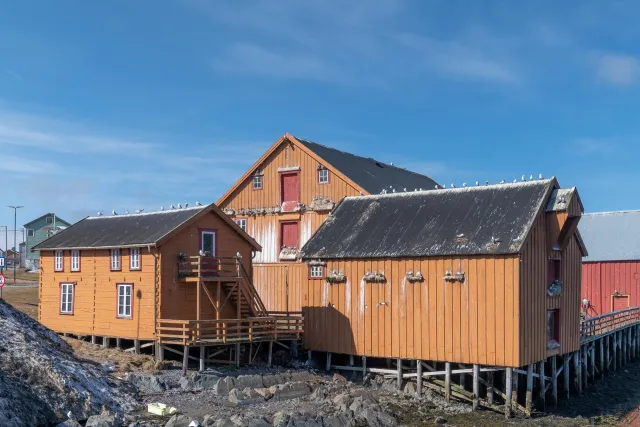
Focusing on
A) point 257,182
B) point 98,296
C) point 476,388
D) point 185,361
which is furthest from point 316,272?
point 257,182

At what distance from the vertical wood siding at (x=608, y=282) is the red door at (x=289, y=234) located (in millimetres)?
20842

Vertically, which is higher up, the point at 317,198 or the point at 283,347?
the point at 317,198

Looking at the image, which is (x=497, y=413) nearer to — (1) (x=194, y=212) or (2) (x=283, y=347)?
(2) (x=283, y=347)

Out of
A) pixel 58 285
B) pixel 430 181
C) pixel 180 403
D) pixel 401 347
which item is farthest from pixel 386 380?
pixel 430 181

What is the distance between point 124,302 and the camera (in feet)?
94.8

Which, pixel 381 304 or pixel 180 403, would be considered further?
pixel 381 304

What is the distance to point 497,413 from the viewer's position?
24.8m

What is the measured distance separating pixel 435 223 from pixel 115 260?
12.9 meters

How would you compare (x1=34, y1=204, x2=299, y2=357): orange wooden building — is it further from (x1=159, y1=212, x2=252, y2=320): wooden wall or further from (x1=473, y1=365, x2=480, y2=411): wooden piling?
(x1=473, y1=365, x2=480, y2=411): wooden piling

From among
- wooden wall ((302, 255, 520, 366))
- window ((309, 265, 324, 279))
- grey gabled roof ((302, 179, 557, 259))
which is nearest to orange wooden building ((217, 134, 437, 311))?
grey gabled roof ((302, 179, 557, 259))

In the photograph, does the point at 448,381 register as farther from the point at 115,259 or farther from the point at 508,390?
the point at 115,259

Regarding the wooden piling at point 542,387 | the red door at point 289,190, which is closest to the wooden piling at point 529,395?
the wooden piling at point 542,387

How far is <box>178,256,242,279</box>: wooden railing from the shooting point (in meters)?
27.9

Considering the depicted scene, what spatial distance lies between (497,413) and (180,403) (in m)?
10.7
